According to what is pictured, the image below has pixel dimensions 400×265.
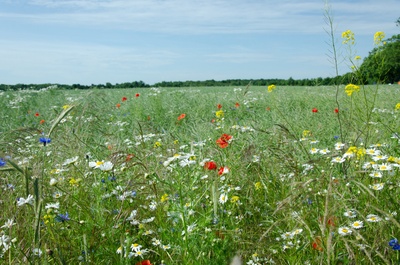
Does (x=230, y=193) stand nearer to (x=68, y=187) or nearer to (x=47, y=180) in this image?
(x=68, y=187)

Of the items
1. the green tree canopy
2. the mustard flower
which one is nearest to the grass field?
the mustard flower

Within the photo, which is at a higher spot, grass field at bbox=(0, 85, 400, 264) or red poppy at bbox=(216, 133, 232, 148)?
red poppy at bbox=(216, 133, 232, 148)

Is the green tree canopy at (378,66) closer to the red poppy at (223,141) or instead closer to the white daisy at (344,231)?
the red poppy at (223,141)

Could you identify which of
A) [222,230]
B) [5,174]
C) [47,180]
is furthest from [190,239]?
[5,174]

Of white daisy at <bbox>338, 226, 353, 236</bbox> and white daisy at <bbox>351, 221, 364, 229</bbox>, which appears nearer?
white daisy at <bbox>338, 226, 353, 236</bbox>

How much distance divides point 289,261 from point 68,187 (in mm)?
1565

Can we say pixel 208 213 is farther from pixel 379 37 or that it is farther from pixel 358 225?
pixel 379 37

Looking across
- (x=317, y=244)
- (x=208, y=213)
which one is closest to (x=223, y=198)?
(x=208, y=213)

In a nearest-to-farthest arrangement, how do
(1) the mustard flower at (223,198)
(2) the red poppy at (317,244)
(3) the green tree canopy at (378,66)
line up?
(2) the red poppy at (317,244)
(1) the mustard flower at (223,198)
(3) the green tree canopy at (378,66)

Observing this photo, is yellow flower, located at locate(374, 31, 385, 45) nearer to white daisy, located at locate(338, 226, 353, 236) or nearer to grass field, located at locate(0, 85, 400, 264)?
grass field, located at locate(0, 85, 400, 264)

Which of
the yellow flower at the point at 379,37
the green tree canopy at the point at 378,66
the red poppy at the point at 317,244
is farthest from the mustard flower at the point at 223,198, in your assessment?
the yellow flower at the point at 379,37

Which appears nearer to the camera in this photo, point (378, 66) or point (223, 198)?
point (223, 198)

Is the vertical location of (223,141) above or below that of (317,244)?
above

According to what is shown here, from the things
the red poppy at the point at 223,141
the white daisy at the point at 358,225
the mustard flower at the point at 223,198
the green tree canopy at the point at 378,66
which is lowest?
the white daisy at the point at 358,225
